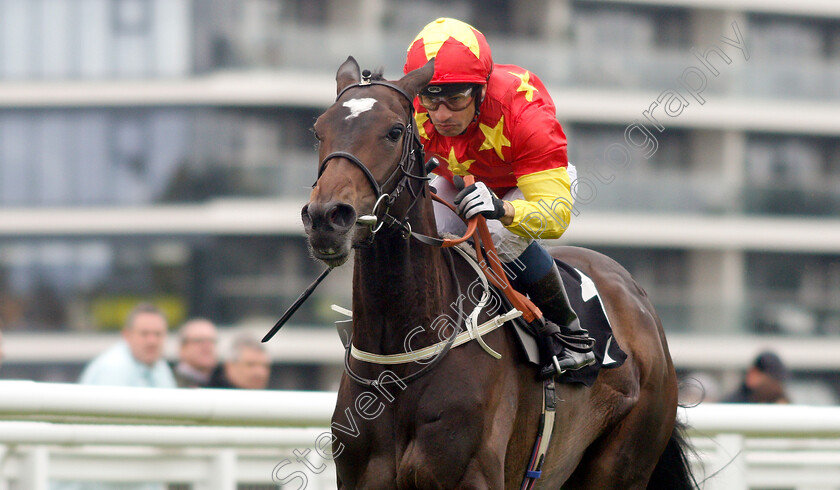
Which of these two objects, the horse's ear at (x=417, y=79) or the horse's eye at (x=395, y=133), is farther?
the horse's ear at (x=417, y=79)

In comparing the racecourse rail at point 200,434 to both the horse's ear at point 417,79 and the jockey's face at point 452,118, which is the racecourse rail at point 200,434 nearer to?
the jockey's face at point 452,118

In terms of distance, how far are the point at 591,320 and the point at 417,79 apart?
4.09ft

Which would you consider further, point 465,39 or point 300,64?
point 300,64

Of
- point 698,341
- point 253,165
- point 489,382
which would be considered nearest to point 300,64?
point 253,165

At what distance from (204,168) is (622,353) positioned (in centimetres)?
1818

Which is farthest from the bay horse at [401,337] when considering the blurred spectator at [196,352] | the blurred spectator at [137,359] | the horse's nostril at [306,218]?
the blurred spectator at [196,352]

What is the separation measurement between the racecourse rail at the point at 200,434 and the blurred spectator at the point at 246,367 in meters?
1.35

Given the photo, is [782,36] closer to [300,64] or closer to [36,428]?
[300,64]

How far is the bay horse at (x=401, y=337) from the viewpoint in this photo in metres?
3.19

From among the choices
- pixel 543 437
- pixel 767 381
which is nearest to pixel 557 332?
pixel 543 437

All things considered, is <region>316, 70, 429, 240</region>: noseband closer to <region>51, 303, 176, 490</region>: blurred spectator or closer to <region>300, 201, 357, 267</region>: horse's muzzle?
<region>300, 201, 357, 267</region>: horse's muzzle

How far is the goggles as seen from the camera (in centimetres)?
370

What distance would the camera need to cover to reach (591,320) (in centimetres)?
420

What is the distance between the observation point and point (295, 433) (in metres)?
4.89
